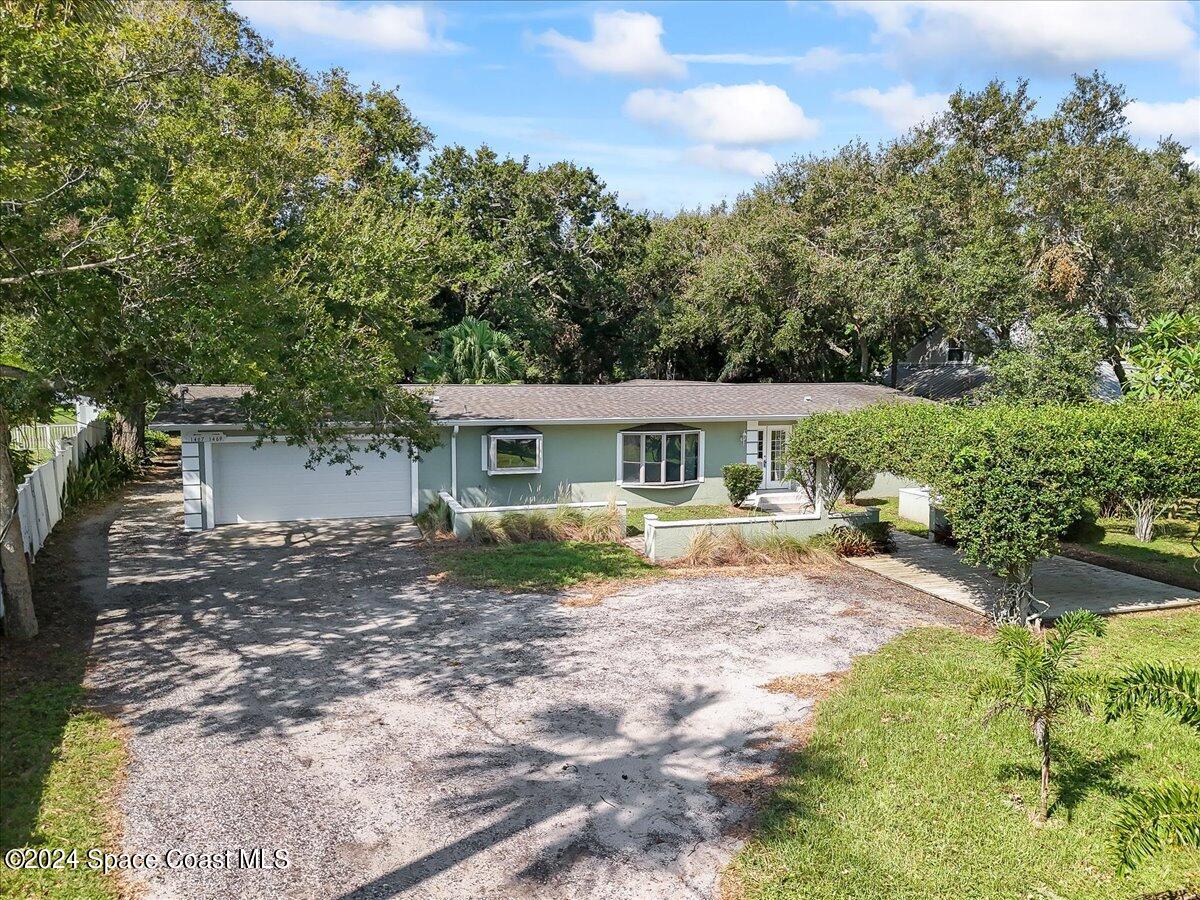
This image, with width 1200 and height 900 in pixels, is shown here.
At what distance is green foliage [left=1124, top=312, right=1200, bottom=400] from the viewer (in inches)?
610

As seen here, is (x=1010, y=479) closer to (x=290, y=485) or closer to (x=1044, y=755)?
(x=1044, y=755)

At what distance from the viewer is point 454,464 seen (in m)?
19.9

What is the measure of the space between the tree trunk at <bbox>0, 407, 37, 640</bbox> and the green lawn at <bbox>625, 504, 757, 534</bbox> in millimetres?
11669

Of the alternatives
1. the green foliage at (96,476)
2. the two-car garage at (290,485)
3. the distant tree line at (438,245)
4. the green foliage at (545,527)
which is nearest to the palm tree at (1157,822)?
the distant tree line at (438,245)

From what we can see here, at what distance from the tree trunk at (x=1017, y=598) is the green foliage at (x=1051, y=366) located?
10168 mm

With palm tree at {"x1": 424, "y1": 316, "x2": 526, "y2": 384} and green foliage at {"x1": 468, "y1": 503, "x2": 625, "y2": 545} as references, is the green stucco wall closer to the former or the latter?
green foliage at {"x1": 468, "y1": 503, "x2": 625, "y2": 545}

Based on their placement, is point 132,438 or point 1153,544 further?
point 132,438

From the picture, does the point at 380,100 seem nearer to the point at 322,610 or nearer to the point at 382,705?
the point at 322,610

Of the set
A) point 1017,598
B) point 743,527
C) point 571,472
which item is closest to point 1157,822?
point 1017,598

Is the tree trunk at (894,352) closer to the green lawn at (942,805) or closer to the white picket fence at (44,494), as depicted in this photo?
the green lawn at (942,805)

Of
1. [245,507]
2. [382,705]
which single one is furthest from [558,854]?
[245,507]

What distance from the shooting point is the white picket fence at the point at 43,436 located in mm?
22933

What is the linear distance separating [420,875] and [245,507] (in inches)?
579

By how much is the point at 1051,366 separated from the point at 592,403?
11.9 m
